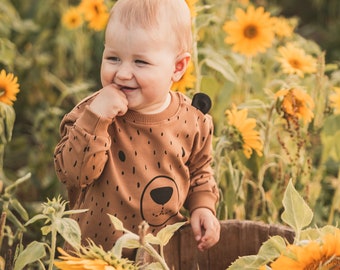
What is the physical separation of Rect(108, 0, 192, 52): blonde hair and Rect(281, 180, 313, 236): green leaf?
0.31m

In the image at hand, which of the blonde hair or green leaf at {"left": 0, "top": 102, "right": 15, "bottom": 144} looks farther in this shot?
green leaf at {"left": 0, "top": 102, "right": 15, "bottom": 144}

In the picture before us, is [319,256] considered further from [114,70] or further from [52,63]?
[52,63]

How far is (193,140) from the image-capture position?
1.43 metres

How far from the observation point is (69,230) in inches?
46.0

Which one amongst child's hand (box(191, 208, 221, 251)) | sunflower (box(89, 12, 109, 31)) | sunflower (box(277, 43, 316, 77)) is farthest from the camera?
sunflower (box(89, 12, 109, 31))

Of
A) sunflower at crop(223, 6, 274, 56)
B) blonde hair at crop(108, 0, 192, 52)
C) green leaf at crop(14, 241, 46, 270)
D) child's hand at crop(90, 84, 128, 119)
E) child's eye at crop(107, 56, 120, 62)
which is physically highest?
blonde hair at crop(108, 0, 192, 52)

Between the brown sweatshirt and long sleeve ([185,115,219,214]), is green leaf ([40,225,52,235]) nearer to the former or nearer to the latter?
the brown sweatshirt

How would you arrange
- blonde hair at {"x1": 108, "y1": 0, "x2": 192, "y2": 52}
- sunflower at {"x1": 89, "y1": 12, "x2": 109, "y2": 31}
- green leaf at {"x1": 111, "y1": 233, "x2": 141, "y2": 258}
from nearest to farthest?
1. green leaf at {"x1": 111, "y1": 233, "x2": 141, "y2": 258}
2. blonde hair at {"x1": 108, "y1": 0, "x2": 192, "y2": 52}
3. sunflower at {"x1": 89, "y1": 12, "x2": 109, "y2": 31}

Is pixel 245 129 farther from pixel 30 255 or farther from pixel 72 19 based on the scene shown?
pixel 72 19

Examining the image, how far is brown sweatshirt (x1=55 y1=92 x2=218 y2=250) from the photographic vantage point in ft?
4.33

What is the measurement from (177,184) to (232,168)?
13.8 inches

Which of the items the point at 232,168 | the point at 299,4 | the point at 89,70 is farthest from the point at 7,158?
the point at 299,4

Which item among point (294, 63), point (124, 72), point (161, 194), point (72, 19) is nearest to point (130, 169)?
point (161, 194)

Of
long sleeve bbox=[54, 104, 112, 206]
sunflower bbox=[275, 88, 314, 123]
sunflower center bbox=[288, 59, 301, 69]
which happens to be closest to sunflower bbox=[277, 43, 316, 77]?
sunflower center bbox=[288, 59, 301, 69]
